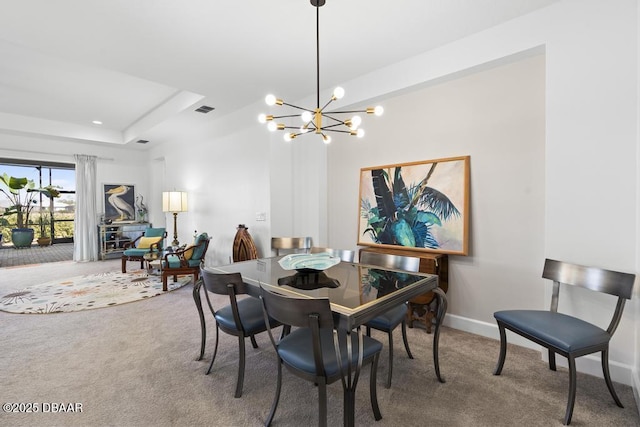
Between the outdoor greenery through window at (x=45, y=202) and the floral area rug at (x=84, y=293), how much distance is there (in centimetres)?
323

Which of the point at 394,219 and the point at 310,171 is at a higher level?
the point at 310,171

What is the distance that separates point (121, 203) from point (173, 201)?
9.27ft

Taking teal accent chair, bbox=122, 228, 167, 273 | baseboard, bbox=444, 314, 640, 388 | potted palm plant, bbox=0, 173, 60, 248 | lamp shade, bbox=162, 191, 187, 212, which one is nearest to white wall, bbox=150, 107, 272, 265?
lamp shade, bbox=162, 191, 187, 212

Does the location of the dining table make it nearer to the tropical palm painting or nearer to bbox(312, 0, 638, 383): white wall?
the tropical palm painting

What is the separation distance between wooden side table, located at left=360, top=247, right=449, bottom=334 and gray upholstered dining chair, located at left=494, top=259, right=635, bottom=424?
2.44 feet

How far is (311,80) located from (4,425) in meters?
3.94

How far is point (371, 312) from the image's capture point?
1.54m

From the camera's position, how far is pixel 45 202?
7.68 m

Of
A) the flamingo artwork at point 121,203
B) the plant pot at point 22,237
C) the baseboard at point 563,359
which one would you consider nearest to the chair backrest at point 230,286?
the baseboard at point 563,359

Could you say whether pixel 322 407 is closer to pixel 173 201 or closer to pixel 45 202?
pixel 173 201

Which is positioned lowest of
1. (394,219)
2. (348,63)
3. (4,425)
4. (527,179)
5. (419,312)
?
(4,425)

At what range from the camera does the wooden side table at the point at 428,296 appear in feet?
9.30

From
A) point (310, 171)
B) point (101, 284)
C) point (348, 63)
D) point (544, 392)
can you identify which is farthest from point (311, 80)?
point (101, 284)

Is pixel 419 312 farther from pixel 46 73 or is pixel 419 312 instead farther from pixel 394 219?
pixel 46 73
